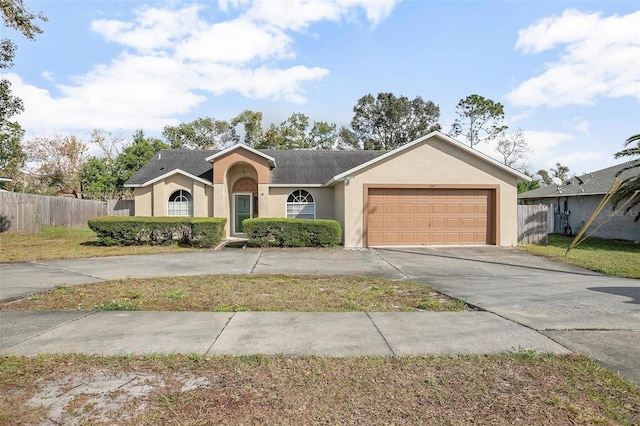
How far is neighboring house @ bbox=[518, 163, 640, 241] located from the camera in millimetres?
18891

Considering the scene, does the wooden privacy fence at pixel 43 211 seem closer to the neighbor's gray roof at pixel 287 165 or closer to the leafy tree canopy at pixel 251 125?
the neighbor's gray roof at pixel 287 165

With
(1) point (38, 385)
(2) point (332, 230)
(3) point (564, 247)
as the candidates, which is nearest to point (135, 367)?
(1) point (38, 385)

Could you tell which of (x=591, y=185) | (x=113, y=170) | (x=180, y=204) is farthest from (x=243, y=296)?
(x=113, y=170)

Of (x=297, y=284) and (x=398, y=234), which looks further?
(x=398, y=234)

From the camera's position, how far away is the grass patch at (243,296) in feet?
20.4

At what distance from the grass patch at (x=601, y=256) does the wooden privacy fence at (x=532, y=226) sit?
933 millimetres

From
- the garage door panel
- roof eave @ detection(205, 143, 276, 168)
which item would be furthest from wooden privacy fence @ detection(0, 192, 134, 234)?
the garage door panel

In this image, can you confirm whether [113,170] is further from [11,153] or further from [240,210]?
[240,210]

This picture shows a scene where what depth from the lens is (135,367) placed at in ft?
12.6

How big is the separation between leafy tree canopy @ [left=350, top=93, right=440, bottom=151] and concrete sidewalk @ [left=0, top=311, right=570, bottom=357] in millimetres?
41517

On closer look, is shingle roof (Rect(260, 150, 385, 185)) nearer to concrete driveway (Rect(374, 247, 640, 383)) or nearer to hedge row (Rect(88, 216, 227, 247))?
hedge row (Rect(88, 216, 227, 247))

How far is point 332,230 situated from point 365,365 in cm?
1119

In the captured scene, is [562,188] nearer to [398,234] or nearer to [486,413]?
[398,234]

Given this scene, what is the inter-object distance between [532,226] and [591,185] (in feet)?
25.3
